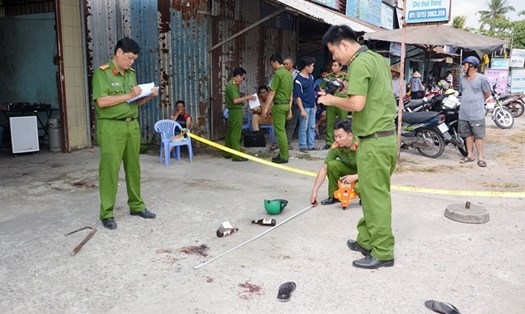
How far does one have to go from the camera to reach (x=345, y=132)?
4773mm

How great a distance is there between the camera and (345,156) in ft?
16.5

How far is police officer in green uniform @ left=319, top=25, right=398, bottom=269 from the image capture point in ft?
11.4

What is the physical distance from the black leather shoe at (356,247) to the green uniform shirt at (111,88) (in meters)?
2.43

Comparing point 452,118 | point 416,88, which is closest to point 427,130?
point 452,118

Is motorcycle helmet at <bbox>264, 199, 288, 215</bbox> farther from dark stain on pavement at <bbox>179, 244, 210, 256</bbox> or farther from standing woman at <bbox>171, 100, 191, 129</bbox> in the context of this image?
standing woman at <bbox>171, 100, 191, 129</bbox>

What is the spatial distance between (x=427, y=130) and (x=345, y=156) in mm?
3857

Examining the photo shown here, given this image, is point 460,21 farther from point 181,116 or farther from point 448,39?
point 181,116

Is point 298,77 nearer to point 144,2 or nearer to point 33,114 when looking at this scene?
point 144,2

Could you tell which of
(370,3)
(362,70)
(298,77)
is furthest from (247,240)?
(370,3)

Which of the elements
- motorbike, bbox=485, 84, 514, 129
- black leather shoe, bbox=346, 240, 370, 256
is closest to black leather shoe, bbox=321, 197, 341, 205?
black leather shoe, bbox=346, 240, 370, 256

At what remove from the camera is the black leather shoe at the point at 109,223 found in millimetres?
4495

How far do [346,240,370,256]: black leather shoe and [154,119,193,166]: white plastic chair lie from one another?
4.03 m

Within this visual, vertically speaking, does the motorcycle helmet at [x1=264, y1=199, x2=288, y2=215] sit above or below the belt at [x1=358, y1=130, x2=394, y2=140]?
below

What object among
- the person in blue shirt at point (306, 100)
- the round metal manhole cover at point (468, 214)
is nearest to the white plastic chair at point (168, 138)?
the person in blue shirt at point (306, 100)
